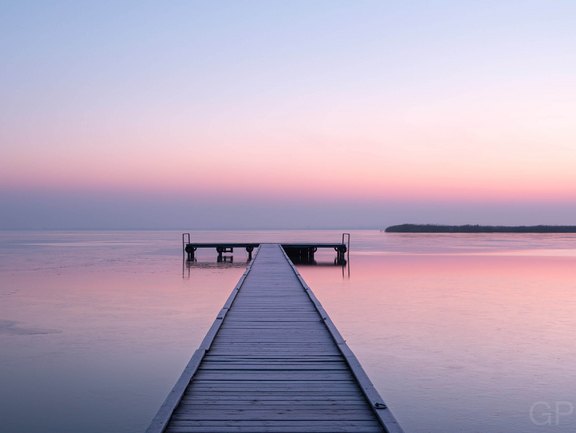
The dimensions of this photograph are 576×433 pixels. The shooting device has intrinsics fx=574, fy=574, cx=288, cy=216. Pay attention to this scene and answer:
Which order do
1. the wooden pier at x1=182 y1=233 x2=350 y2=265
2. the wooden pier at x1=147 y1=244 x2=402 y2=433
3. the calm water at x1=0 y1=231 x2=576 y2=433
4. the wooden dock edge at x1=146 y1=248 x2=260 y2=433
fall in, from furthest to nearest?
the wooden pier at x1=182 y1=233 x2=350 y2=265
the calm water at x1=0 y1=231 x2=576 y2=433
the wooden pier at x1=147 y1=244 x2=402 y2=433
the wooden dock edge at x1=146 y1=248 x2=260 y2=433

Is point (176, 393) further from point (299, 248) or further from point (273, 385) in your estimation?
point (299, 248)

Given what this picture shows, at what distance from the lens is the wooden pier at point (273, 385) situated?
4.07m

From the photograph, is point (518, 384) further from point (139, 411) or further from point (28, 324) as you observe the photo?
point (28, 324)

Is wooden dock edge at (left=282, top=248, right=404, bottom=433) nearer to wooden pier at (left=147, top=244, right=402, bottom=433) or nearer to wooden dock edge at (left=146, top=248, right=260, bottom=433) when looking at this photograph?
wooden pier at (left=147, top=244, right=402, bottom=433)

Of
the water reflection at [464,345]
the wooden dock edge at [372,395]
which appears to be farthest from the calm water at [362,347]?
the wooden dock edge at [372,395]

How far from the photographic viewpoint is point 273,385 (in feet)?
16.2

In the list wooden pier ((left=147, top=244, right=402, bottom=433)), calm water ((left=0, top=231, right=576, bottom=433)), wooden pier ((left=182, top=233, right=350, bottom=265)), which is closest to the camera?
wooden pier ((left=147, top=244, right=402, bottom=433))

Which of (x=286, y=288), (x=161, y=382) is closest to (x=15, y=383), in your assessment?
(x=161, y=382)

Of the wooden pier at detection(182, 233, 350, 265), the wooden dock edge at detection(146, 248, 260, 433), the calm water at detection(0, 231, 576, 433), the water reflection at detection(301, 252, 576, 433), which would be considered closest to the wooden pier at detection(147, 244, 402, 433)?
the wooden dock edge at detection(146, 248, 260, 433)

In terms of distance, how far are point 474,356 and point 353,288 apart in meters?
9.28

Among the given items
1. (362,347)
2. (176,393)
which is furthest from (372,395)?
(362,347)

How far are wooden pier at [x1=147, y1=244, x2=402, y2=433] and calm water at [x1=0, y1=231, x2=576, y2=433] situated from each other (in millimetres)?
1304

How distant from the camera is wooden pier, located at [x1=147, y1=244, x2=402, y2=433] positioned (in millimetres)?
4070

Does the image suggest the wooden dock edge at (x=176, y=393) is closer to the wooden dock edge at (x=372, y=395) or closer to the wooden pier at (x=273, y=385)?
the wooden pier at (x=273, y=385)
